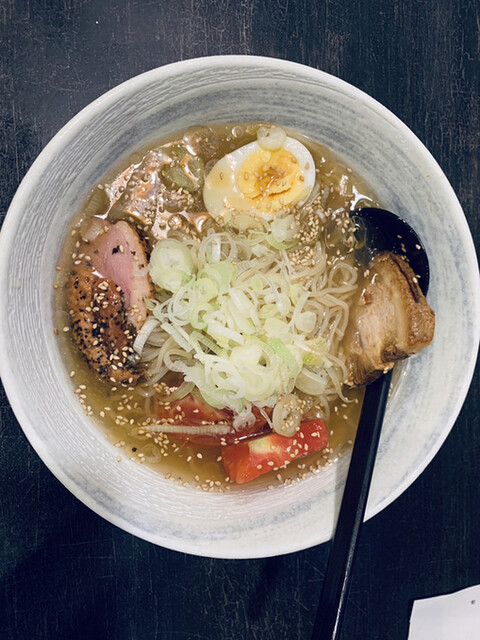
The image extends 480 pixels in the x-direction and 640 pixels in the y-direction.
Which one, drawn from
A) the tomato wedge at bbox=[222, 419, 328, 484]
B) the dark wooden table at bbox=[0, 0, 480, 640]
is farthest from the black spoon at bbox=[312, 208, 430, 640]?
the dark wooden table at bbox=[0, 0, 480, 640]

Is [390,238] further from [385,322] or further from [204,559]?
[204,559]

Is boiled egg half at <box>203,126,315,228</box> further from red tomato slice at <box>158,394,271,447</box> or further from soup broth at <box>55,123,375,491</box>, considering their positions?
red tomato slice at <box>158,394,271,447</box>

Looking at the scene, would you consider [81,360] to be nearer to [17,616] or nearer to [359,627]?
[17,616]

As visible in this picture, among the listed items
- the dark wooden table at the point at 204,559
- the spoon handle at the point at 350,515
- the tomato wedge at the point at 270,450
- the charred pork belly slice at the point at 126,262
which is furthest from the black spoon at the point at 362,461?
the charred pork belly slice at the point at 126,262

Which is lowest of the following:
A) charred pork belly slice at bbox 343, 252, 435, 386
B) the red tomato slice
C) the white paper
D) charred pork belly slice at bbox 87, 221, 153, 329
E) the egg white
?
the white paper

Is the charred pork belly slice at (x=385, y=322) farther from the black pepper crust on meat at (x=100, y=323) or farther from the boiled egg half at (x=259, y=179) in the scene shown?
the black pepper crust on meat at (x=100, y=323)

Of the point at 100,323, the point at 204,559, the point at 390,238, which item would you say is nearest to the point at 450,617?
the point at 204,559
